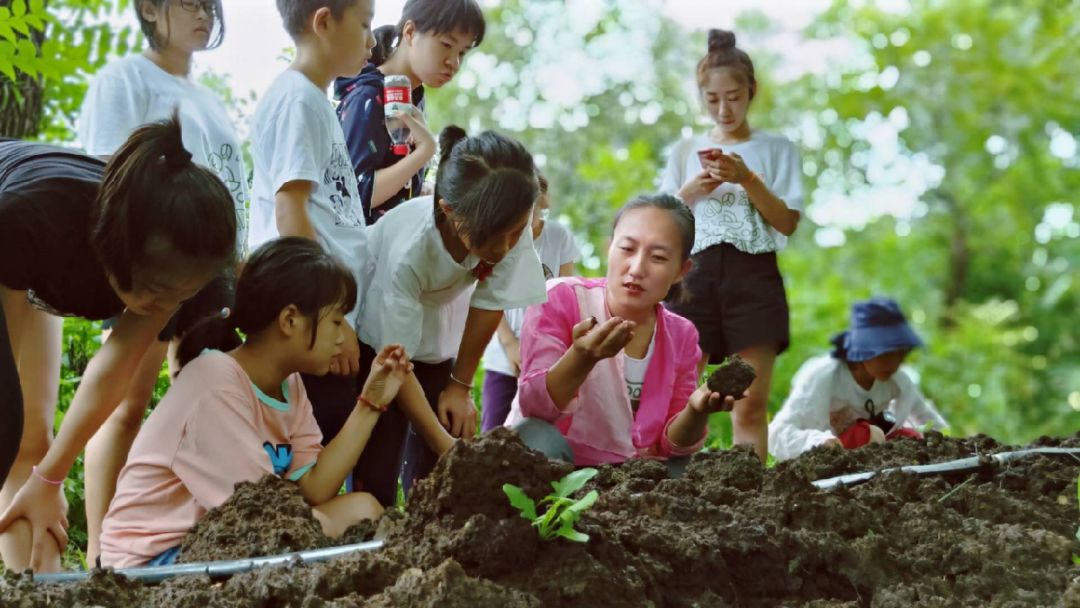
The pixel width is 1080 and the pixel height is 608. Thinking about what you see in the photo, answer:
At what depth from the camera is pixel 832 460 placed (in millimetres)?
3432

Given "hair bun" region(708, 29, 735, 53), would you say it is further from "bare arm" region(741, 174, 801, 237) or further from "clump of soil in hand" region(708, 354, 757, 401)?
"clump of soil in hand" region(708, 354, 757, 401)

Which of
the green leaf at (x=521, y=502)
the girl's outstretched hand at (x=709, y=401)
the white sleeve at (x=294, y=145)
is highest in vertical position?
the white sleeve at (x=294, y=145)

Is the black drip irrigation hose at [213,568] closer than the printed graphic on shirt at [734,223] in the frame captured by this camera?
Yes

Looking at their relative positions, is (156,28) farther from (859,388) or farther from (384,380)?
(859,388)

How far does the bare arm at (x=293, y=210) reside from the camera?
132 inches

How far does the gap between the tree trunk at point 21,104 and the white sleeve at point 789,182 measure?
116 inches

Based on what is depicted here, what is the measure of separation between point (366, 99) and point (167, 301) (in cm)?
152

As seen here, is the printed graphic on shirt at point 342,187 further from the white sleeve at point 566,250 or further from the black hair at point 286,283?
the white sleeve at point 566,250

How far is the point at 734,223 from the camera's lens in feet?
15.4

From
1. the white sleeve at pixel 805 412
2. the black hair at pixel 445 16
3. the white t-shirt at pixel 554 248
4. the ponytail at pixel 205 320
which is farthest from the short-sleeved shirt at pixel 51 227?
the white sleeve at pixel 805 412

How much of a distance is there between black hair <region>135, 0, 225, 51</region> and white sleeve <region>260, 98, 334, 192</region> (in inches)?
16.1

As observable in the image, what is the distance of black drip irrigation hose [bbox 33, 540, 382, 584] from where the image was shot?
2.16 metres

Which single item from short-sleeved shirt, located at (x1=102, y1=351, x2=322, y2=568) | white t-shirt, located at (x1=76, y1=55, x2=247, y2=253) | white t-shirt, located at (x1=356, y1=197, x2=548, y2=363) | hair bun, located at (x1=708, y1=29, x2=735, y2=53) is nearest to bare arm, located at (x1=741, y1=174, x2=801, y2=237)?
hair bun, located at (x1=708, y1=29, x2=735, y2=53)

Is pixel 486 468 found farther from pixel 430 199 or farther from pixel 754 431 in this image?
pixel 754 431
